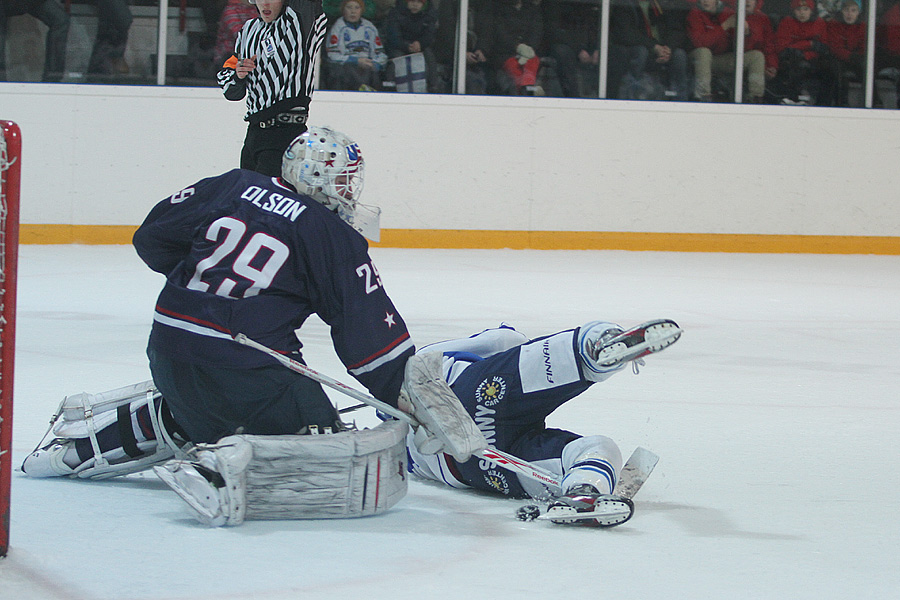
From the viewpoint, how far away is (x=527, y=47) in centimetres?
852

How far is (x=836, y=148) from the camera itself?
28.8 feet

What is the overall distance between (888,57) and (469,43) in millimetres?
3195

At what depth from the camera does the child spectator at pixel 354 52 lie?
8211mm

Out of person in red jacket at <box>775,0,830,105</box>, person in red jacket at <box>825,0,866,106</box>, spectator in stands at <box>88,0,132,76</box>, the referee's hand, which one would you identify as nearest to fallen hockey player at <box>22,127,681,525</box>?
the referee's hand

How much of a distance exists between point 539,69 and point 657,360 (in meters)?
4.65

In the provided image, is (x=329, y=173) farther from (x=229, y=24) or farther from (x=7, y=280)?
(x=229, y=24)

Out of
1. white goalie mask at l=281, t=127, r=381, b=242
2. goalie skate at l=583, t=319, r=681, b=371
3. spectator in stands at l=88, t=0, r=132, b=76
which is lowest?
goalie skate at l=583, t=319, r=681, b=371

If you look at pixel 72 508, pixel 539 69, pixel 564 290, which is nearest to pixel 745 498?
pixel 72 508

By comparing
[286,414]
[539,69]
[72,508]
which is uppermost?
[539,69]

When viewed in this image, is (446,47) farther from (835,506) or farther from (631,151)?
(835,506)

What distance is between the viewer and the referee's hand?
4805 mm

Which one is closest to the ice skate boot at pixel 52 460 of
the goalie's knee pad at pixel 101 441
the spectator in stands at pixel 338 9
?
the goalie's knee pad at pixel 101 441

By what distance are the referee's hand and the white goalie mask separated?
8.44 feet

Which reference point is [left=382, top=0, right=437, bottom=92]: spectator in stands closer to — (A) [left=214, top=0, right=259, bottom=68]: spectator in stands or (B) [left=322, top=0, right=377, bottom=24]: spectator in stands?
(B) [left=322, top=0, right=377, bottom=24]: spectator in stands
